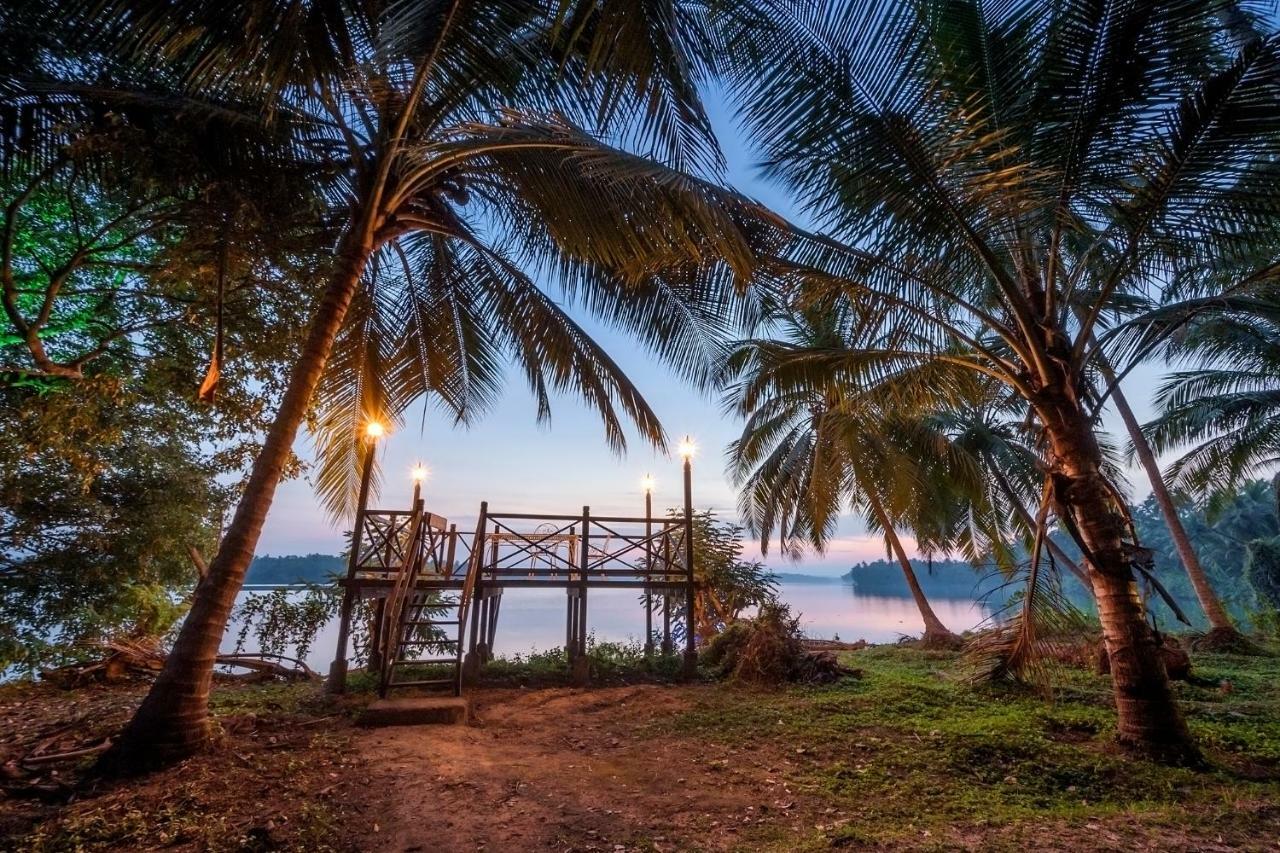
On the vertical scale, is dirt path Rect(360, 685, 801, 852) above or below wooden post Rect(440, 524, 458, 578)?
below

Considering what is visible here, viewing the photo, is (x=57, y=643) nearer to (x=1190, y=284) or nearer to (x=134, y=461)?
(x=134, y=461)

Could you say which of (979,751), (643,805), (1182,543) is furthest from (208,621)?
(1182,543)

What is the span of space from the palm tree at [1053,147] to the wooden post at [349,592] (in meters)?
6.52

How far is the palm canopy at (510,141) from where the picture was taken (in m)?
3.49

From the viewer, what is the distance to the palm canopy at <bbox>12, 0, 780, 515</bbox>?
11.5 ft

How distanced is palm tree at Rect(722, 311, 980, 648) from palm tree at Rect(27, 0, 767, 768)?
1.82 meters

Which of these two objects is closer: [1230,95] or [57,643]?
[1230,95]

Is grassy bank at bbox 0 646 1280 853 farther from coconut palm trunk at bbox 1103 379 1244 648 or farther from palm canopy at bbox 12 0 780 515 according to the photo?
coconut palm trunk at bbox 1103 379 1244 648

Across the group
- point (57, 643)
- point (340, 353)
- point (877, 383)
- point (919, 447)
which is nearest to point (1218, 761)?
point (877, 383)

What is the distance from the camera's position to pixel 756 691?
7.16 metres

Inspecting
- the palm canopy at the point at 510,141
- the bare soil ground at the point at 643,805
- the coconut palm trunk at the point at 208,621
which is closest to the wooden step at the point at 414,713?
the bare soil ground at the point at 643,805

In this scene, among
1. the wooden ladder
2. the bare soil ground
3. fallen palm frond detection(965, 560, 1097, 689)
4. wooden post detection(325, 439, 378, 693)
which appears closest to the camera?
the bare soil ground

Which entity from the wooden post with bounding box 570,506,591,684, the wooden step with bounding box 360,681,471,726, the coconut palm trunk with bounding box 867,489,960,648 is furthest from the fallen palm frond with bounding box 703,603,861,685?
the coconut palm trunk with bounding box 867,489,960,648

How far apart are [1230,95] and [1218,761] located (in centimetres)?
464
